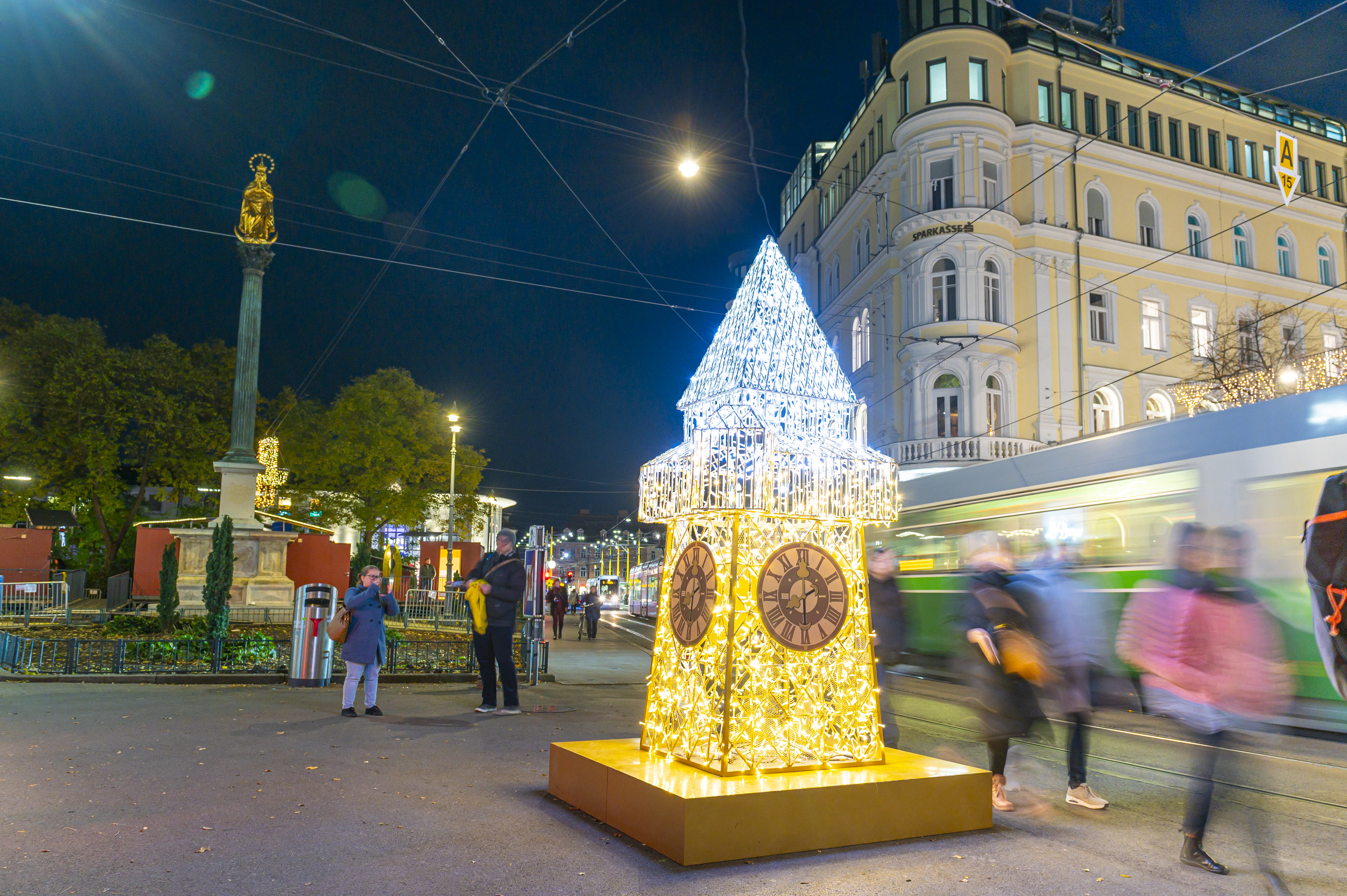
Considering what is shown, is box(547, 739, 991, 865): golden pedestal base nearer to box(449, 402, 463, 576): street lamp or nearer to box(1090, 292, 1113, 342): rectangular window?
box(1090, 292, 1113, 342): rectangular window

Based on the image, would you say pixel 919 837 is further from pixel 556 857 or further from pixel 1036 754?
pixel 1036 754

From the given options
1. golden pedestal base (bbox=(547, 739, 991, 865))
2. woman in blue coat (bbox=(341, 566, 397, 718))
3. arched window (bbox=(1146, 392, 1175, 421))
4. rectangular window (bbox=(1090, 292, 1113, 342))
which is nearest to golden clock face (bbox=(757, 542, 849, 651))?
golden pedestal base (bbox=(547, 739, 991, 865))

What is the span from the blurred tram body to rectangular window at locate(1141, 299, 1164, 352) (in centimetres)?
2178

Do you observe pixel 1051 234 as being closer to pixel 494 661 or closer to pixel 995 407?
pixel 995 407

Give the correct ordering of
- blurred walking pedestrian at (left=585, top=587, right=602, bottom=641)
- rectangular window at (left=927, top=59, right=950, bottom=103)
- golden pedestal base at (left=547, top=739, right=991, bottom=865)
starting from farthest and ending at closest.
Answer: rectangular window at (left=927, top=59, right=950, bottom=103), blurred walking pedestrian at (left=585, top=587, right=602, bottom=641), golden pedestal base at (left=547, top=739, right=991, bottom=865)

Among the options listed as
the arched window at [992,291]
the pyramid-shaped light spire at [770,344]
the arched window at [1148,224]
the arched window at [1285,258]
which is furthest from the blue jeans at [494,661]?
the arched window at [1285,258]

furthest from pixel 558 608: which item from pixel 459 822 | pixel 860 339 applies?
pixel 459 822

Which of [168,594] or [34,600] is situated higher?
[168,594]

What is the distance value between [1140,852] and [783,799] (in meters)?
2.11

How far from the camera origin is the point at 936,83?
1276 inches

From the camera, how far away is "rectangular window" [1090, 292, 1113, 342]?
33.2 metres

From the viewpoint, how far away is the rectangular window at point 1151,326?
33906 mm

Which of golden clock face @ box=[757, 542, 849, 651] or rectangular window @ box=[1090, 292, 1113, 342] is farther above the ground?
rectangular window @ box=[1090, 292, 1113, 342]

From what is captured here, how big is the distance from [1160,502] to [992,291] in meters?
21.4
